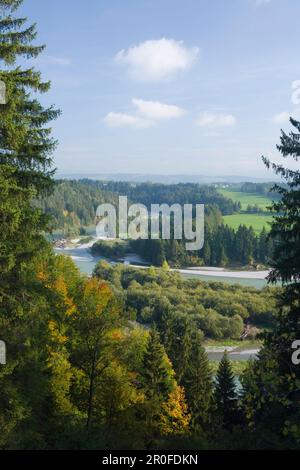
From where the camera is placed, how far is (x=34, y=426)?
14.9 m

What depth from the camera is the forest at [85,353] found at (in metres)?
11.5

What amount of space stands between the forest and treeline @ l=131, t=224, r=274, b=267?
282 feet

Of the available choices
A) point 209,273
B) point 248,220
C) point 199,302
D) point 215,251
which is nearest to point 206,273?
point 209,273

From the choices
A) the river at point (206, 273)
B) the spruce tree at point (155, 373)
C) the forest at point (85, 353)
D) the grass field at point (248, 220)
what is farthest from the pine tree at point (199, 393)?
the grass field at point (248, 220)

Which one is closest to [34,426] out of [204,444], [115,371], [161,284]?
[115,371]

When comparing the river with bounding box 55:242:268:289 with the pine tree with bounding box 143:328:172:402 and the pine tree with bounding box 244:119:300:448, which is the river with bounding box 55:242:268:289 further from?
the pine tree with bounding box 244:119:300:448

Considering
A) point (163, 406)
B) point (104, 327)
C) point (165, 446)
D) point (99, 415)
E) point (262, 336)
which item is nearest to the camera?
point (262, 336)

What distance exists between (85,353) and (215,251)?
103158 millimetres

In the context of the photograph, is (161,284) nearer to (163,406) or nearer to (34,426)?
(163,406)

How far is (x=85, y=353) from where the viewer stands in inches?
728

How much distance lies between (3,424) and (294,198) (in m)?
9.99

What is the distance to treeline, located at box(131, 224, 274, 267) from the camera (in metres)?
118

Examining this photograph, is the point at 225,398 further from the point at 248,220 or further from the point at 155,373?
the point at 248,220

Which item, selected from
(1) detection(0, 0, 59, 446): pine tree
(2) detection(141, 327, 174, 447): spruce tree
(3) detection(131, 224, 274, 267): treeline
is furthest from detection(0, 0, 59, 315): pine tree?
(3) detection(131, 224, 274, 267): treeline
